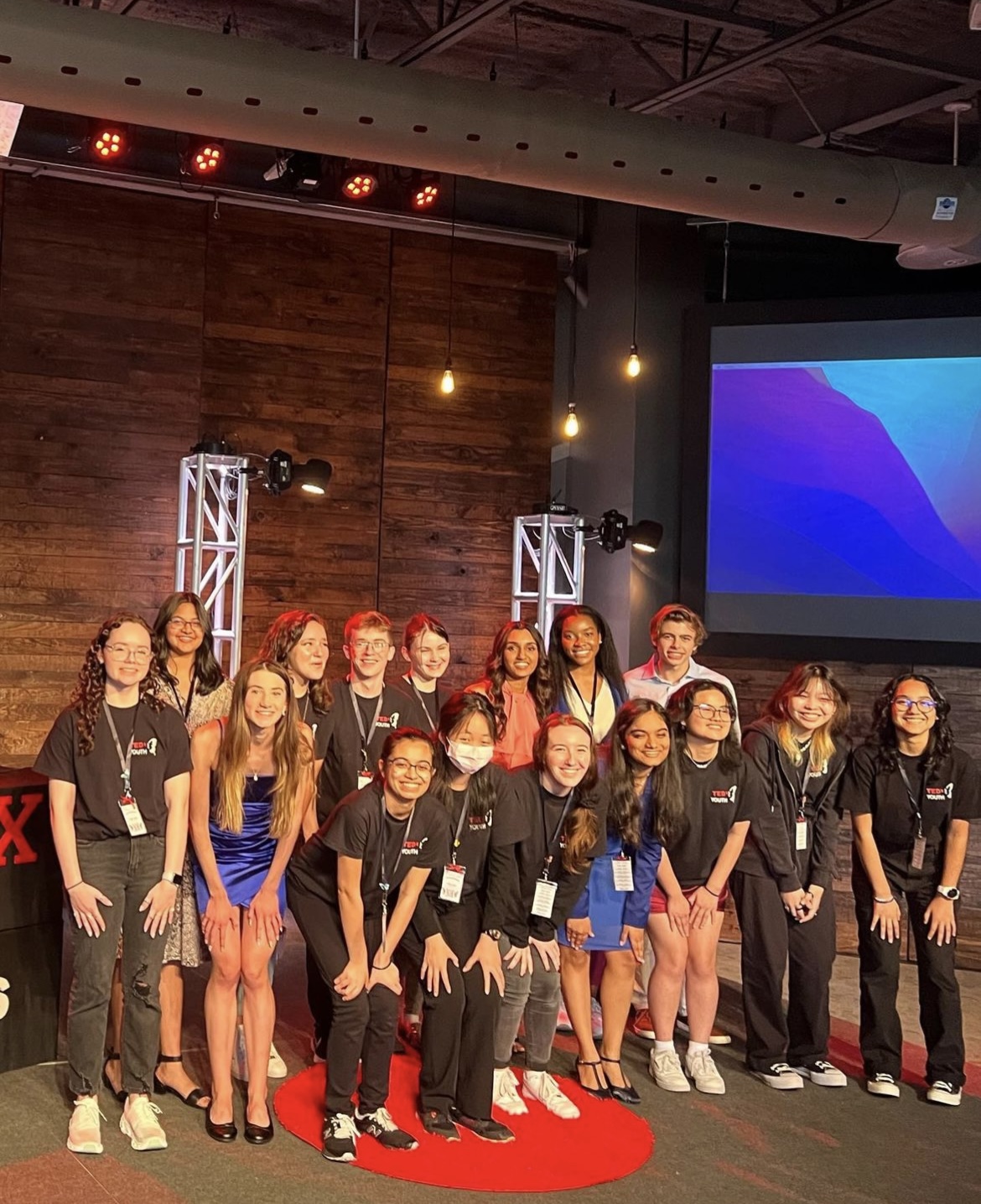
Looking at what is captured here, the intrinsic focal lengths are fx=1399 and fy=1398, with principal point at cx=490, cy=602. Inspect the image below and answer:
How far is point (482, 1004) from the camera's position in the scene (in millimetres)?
4027

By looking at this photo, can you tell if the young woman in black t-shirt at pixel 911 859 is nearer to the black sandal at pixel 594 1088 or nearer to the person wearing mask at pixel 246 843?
the black sandal at pixel 594 1088

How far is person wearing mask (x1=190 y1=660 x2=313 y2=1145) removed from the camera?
3891 millimetres

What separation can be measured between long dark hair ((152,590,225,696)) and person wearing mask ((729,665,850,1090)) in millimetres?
1813

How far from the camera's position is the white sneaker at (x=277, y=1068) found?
4.36m

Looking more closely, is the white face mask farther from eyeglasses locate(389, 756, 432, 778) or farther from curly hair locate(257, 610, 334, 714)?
curly hair locate(257, 610, 334, 714)

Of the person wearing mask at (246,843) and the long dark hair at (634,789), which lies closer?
the person wearing mask at (246,843)

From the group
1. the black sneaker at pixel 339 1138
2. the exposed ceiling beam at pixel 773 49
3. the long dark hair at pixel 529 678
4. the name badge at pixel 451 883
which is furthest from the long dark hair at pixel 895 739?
the exposed ceiling beam at pixel 773 49

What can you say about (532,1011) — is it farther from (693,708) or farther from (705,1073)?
(693,708)

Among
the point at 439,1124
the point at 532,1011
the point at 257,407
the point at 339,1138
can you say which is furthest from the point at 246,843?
the point at 257,407

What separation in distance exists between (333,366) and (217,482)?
1.33m

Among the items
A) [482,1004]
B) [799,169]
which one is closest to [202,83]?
[799,169]

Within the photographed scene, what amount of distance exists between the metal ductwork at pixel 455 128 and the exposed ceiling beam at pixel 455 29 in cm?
76

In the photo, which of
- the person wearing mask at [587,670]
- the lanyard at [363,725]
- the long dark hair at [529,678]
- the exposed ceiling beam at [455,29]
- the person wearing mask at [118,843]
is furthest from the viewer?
the exposed ceiling beam at [455,29]

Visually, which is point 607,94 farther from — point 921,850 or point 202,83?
point 921,850
